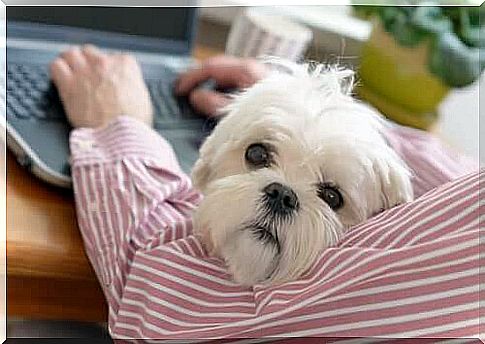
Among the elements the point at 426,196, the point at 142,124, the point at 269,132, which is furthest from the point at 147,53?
the point at 426,196

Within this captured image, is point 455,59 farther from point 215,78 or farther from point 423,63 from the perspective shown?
point 215,78

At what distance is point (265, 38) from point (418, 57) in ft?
0.65

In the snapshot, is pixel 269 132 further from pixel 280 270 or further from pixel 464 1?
pixel 464 1

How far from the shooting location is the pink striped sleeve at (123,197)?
2.49ft

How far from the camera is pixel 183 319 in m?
0.68

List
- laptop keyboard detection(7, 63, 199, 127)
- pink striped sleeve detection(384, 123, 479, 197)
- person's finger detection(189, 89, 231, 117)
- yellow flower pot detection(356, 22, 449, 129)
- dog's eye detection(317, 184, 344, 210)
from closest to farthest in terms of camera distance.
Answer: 1. dog's eye detection(317, 184, 344, 210)
2. pink striped sleeve detection(384, 123, 479, 197)
3. laptop keyboard detection(7, 63, 199, 127)
4. person's finger detection(189, 89, 231, 117)
5. yellow flower pot detection(356, 22, 449, 129)

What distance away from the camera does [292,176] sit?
0.72 m

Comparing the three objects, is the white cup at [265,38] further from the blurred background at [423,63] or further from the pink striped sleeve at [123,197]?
the pink striped sleeve at [123,197]

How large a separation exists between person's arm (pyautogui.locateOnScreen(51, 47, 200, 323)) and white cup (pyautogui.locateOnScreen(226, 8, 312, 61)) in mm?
267

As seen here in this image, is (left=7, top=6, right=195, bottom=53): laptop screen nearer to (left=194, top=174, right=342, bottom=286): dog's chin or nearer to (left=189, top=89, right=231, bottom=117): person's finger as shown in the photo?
(left=189, top=89, right=231, bottom=117): person's finger

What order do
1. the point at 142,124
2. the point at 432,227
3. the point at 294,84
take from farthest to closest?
the point at 142,124
the point at 294,84
the point at 432,227

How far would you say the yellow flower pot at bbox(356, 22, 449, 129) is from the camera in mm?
1162

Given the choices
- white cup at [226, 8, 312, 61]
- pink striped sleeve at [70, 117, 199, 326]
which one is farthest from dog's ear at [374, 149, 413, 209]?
white cup at [226, 8, 312, 61]

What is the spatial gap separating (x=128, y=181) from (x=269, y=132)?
0.53 ft
